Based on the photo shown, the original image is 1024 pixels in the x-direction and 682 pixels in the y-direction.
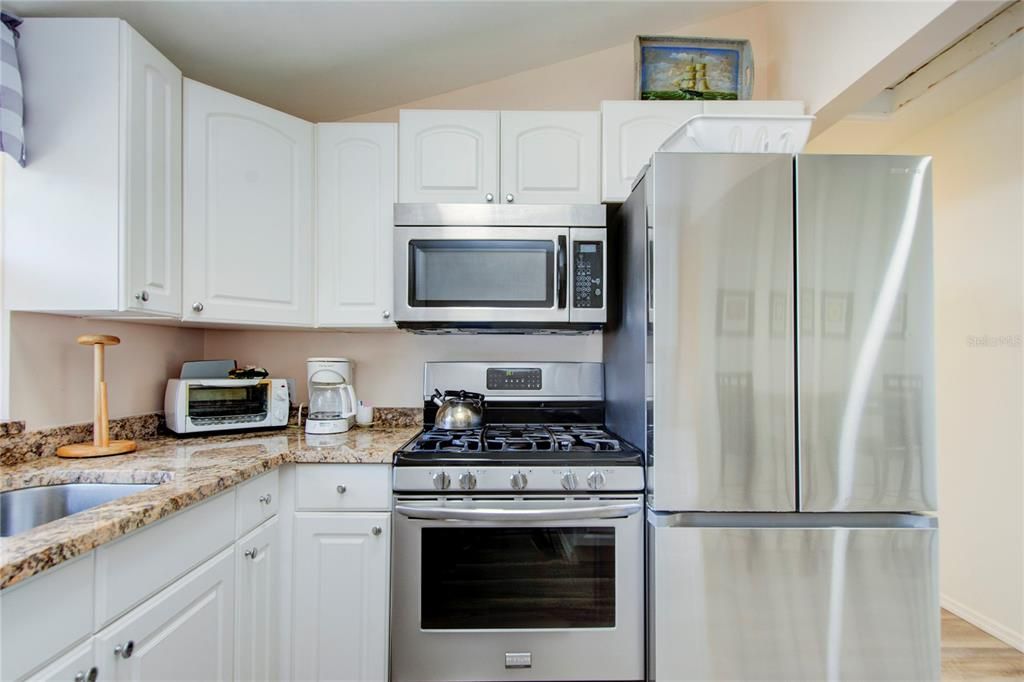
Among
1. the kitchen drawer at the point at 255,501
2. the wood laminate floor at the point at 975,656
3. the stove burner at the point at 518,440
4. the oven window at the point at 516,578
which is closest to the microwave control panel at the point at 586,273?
the stove burner at the point at 518,440

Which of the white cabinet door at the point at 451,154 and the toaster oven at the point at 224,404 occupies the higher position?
the white cabinet door at the point at 451,154

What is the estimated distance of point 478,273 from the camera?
1.82 m

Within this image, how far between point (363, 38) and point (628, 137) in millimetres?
1050

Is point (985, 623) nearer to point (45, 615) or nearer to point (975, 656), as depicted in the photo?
point (975, 656)

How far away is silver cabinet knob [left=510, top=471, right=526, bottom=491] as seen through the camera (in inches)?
59.2

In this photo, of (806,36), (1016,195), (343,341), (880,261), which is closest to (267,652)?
(343,341)

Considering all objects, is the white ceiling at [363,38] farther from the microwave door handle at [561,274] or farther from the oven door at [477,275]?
the microwave door handle at [561,274]

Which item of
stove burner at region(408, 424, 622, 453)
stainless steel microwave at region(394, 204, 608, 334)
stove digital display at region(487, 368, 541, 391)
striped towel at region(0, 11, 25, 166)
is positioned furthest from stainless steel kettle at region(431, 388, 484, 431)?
striped towel at region(0, 11, 25, 166)

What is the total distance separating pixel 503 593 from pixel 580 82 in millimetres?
2207

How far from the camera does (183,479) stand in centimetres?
119

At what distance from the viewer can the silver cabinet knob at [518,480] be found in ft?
4.93

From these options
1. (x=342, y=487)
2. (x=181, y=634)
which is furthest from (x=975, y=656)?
(x=181, y=634)

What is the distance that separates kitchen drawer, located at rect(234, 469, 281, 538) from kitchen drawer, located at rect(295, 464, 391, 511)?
8 cm

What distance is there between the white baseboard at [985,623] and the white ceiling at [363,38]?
2.81 meters
